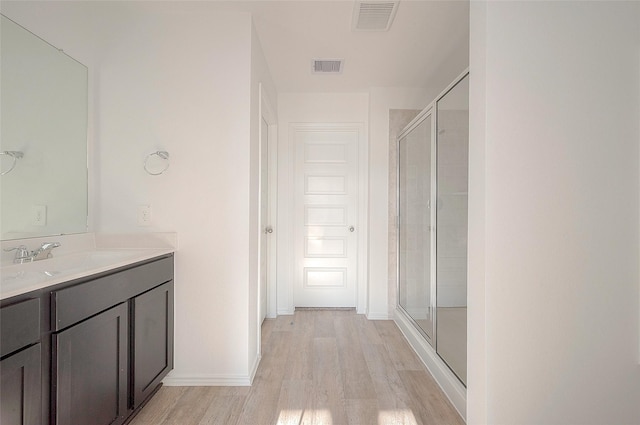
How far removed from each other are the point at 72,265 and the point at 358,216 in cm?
269

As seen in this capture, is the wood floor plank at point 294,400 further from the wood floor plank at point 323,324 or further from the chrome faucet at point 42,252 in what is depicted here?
the chrome faucet at point 42,252

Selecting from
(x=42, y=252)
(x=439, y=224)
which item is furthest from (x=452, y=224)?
(x=42, y=252)

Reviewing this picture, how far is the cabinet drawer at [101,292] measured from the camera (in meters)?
1.23

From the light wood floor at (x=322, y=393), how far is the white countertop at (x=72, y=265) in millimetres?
880

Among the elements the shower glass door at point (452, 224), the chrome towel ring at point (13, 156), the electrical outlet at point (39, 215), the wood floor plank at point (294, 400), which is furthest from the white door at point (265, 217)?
the chrome towel ring at point (13, 156)

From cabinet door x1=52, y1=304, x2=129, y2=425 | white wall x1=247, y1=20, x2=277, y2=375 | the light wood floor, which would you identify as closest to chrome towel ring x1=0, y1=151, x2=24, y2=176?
cabinet door x1=52, y1=304, x2=129, y2=425

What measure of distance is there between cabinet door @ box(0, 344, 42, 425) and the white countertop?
0.20 meters

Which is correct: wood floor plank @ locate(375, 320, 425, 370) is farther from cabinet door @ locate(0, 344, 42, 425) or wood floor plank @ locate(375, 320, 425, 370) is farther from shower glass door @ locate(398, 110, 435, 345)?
cabinet door @ locate(0, 344, 42, 425)

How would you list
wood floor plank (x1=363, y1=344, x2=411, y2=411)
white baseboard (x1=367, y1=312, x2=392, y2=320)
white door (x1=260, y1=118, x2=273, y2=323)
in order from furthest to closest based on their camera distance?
1. white baseboard (x1=367, y1=312, x2=392, y2=320)
2. white door (x1=260, y1=118, x2=273, y2=323)
3. wood floor plank (x1=363, y1=344, x2=411, y2=411)

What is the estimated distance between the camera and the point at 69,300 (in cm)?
126

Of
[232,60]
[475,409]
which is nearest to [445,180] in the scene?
[475,409]

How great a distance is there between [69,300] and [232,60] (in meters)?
1.64

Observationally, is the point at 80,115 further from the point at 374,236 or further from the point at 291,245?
the point at 374,236

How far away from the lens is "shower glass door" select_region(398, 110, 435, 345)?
261 cm
